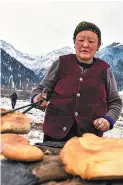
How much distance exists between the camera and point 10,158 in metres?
2.04

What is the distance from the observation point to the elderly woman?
301 centimetres

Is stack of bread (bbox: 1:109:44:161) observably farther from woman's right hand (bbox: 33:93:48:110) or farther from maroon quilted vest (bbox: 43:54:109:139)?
maroon quilted vest (bbox: 43:54:109:139)

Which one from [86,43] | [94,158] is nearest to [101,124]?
[86,43]

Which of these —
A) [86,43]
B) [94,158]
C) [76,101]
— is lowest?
[94,158]

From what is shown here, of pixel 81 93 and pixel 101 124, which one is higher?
pixel 81 93

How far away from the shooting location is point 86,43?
302 centimetres

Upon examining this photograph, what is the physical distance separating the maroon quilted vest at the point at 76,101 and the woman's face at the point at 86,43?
0.45 ft

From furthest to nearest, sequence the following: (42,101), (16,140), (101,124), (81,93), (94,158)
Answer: (81,93), (101,124), (42,101), (16,140), (94,158)

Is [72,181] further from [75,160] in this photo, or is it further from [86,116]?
[86,116]

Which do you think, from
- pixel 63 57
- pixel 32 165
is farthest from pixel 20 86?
pixel 32 165

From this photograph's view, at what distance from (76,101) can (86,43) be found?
495 millimetres

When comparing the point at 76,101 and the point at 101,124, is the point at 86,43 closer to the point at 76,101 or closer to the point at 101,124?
the point at 76,101

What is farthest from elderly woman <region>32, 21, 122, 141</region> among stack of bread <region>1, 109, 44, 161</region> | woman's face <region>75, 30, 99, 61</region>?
stack of bread <region>1, 109, 44, 161</region>

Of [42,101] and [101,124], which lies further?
[101,124]
